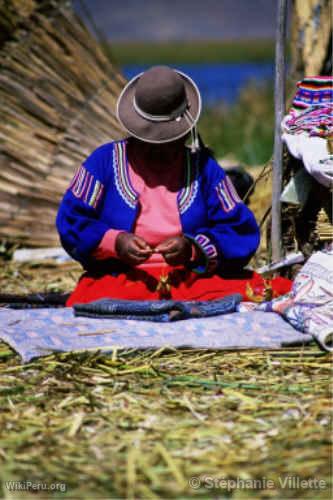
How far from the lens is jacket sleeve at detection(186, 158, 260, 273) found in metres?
3.70

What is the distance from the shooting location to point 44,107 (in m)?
5.36

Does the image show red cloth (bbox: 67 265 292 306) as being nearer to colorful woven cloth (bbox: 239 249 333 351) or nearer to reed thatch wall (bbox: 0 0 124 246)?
colorful woven cloth (bbox: 239 249 333 351)

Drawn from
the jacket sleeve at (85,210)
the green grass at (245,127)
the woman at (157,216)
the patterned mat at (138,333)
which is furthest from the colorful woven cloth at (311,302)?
the green grass at (245,127)

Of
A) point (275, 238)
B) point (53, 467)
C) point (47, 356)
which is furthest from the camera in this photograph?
point (275, 238)

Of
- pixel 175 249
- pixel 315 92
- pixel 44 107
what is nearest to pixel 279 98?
pixel 315 92

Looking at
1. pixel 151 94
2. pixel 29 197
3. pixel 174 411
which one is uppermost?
pixel 151 94

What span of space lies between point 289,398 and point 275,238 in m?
1.33

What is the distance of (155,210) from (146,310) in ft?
1.49

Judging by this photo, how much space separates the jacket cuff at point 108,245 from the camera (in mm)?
3600

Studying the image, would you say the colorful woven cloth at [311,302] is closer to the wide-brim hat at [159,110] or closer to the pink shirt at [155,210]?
the pink shirt at [155,210]

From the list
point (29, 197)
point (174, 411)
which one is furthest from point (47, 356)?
point (29, 197)

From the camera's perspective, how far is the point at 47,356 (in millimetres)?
3148

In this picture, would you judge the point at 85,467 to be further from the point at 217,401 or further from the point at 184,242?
the point at 184,242

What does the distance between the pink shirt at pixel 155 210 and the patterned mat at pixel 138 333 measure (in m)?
0.37
